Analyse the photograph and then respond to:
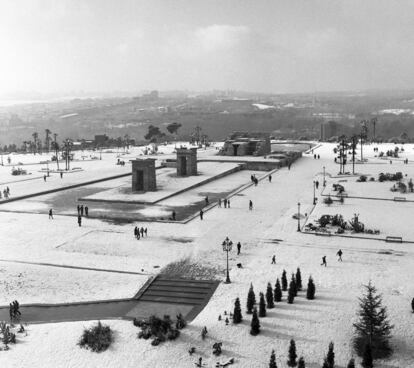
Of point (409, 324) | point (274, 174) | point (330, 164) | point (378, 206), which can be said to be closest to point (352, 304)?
point (409, 324)

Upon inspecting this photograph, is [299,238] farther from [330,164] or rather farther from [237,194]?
[330,164]

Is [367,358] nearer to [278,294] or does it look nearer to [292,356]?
[292,356]

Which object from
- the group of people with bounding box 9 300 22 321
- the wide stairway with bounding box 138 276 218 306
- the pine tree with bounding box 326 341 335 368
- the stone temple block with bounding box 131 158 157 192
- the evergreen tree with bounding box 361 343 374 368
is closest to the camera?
the pine tree with bounding box 326 341 335 368

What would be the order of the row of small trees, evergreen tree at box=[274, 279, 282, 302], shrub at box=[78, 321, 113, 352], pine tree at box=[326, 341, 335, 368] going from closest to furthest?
pine tree at box=[326, 341, 335, 368] → shrub at box=[78, 321, 113, 352] → the row of small trees → evergreen tree at box=[274, 279, 282, 302]

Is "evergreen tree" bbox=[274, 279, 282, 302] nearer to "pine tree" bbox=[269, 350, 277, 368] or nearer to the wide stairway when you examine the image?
the wide stairway

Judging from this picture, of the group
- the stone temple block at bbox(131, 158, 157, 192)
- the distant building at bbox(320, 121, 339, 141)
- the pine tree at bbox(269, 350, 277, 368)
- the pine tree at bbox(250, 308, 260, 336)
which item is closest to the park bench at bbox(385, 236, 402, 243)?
the pine tree at bbox(250, 308, 260, 336)

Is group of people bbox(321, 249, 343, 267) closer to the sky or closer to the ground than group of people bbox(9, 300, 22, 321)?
closer to the sky
